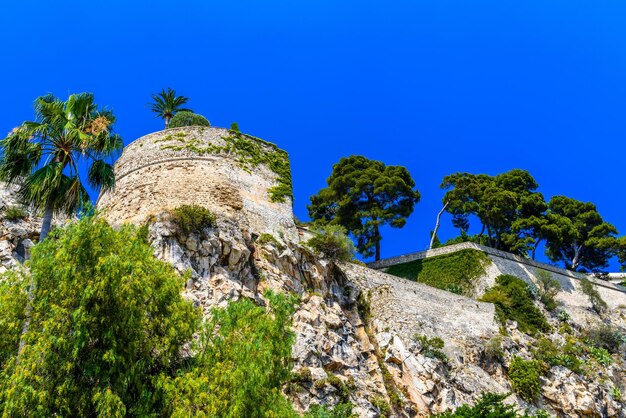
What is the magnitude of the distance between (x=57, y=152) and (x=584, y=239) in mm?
34669

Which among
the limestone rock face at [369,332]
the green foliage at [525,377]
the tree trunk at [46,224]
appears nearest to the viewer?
the tree trunk at [46,224]

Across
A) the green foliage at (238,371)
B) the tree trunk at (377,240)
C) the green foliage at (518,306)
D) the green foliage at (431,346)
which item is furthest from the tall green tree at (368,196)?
the green foliage at (238,371)

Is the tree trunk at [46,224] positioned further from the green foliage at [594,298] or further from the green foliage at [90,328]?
the green foliage at [594,298]

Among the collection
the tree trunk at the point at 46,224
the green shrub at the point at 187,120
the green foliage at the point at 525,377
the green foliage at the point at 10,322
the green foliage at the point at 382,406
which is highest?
the green shrub at the point at 187,120

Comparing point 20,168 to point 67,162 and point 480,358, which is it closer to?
point 67,162

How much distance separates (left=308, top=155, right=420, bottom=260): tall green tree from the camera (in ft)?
109

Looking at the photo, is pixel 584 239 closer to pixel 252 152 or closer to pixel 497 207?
pixel 497 207

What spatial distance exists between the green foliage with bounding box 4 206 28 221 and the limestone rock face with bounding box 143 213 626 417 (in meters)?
3.99

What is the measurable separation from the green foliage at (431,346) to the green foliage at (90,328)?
37.9 ft

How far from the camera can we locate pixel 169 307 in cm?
1153

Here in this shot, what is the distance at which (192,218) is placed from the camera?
63.1 ft

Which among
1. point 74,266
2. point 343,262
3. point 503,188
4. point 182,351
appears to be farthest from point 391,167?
point 74,266

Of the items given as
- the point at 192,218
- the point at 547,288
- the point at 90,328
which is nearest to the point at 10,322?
the point at 90,328

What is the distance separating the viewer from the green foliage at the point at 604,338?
1061 inches
